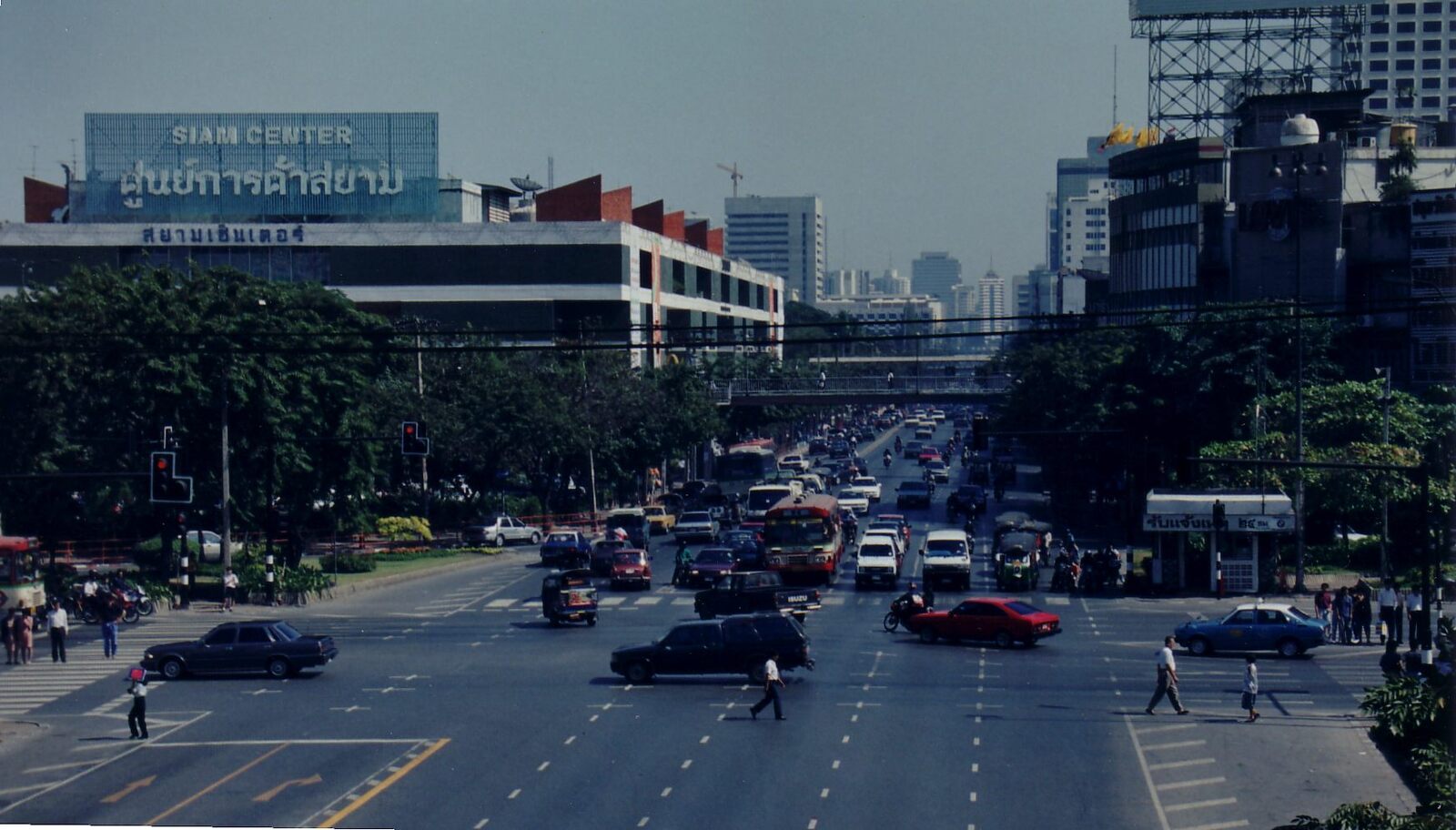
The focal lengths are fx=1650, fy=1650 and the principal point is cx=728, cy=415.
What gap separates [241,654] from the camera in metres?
39.3

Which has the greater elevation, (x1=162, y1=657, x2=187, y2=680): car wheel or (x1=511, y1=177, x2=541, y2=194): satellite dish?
(x1=511, y1=177, x2=541, y2=194): satellite dish

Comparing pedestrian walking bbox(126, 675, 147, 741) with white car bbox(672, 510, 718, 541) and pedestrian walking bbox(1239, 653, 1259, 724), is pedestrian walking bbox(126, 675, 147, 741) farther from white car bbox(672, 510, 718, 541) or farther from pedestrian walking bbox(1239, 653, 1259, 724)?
white car bbox(672, 510, 718, 541)

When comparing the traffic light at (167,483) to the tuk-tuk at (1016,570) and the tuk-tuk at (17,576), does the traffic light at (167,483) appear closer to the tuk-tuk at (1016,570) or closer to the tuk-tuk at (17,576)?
the tuk-tuk at (17,576)

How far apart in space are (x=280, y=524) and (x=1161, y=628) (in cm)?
4192

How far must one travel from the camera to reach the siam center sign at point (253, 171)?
10275 centimetres

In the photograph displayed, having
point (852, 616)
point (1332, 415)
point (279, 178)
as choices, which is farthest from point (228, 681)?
point (279, 178)

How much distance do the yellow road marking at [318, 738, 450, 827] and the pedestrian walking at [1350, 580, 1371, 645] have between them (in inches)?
1021

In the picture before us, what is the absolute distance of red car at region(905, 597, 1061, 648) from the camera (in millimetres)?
43250

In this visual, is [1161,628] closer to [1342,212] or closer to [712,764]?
[712,764]

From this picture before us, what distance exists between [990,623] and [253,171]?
2896 inches

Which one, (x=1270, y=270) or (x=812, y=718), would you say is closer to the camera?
(x=812, y=718)

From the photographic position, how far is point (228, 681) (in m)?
39.1

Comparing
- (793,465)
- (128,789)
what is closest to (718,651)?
(128,789)

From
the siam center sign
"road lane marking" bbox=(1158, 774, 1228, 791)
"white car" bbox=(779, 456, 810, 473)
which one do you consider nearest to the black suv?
"road lane marking" bbox=(1158, 774, 1228, 791)
